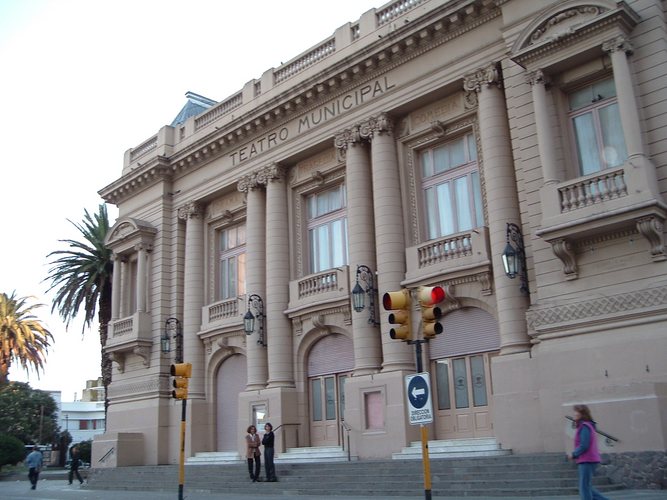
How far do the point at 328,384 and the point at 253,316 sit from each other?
3641mm

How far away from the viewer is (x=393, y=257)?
2283 centimetres

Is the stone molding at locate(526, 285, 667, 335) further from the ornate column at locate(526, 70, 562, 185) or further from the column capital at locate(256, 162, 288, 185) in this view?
the column capital at locate(256, 162, 288, 185)

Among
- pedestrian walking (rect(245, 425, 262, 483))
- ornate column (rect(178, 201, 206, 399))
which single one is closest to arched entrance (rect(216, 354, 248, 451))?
ornate column (rect(178, 201, 206, 399))

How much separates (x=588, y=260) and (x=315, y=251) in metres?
11.5

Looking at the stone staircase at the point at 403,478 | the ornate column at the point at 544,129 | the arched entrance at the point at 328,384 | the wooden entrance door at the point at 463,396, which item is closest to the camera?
the stone staircase at the point at 403,478

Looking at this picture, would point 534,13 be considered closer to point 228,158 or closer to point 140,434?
point 228,158

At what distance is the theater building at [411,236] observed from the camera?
17.2 meters

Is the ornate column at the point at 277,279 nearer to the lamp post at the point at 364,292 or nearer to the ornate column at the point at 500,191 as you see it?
the lamp post at the point at 364,292

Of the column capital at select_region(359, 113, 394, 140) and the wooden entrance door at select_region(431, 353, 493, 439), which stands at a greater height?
the column capital at select_region(359, 113, 394, 140)

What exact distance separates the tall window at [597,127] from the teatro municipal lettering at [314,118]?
6592 millimetres

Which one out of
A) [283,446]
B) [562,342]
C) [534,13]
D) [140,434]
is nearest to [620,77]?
[534,13]

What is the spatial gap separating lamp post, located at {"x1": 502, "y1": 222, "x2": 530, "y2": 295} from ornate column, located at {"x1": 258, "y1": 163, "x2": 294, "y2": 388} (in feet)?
30.7

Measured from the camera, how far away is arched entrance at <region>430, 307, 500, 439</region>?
2073 centimetres

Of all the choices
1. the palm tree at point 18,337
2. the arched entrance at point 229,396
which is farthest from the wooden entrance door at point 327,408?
the palm tree at point 18,337
